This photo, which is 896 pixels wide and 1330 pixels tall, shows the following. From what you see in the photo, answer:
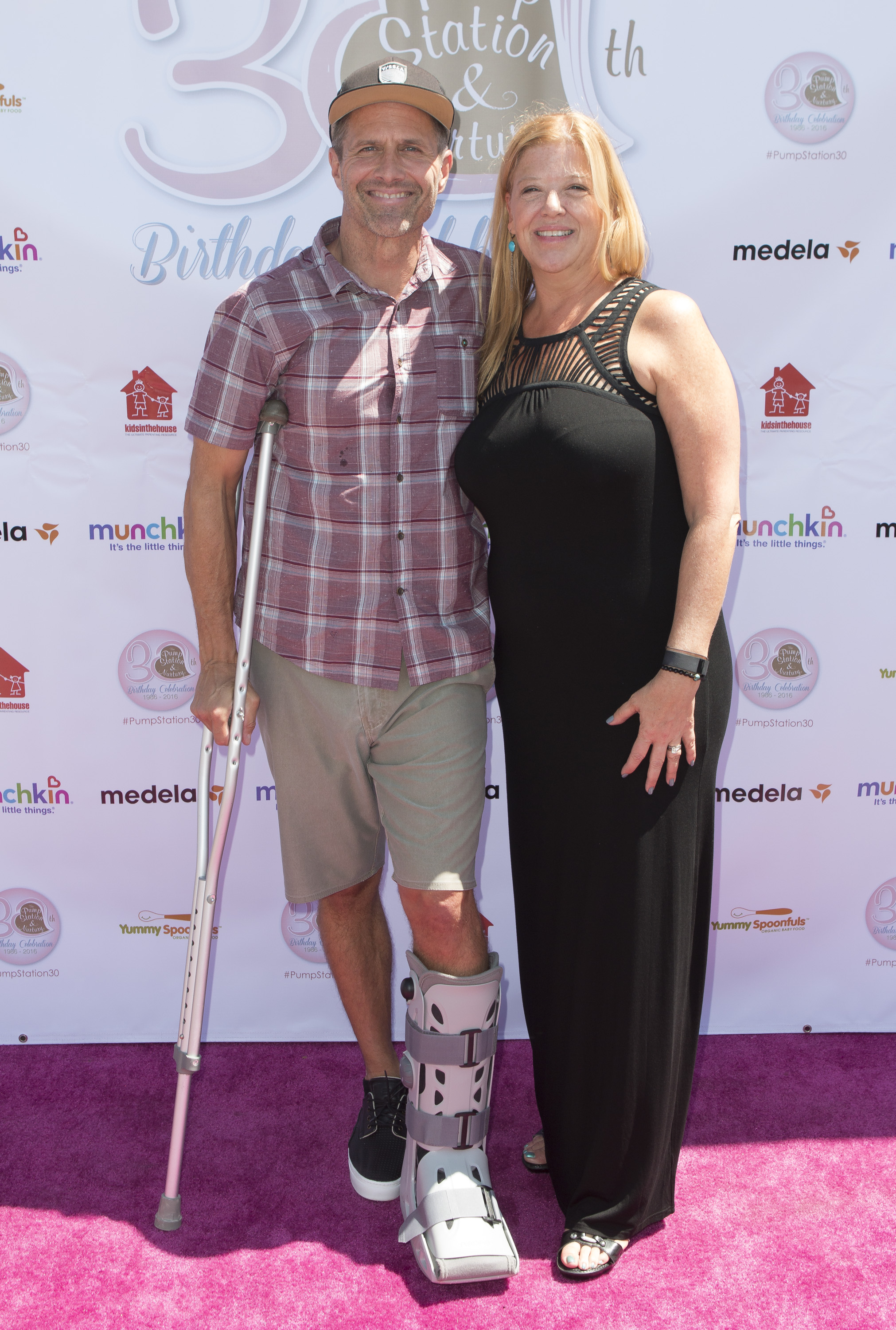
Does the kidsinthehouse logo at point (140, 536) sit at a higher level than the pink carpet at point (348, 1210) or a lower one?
higher

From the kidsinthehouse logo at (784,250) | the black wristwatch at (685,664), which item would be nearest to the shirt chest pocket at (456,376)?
the black wristwatch at (685,664)

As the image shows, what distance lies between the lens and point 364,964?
2.46 meters

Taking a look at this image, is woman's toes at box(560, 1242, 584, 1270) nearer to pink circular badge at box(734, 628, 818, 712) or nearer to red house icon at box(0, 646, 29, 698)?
pink circular badge at box(734, 628, 818, 712)

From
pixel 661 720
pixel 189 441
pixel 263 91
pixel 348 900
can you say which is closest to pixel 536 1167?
pixel 348 900

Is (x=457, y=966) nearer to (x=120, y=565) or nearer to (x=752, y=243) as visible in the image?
(x=120, y=565)

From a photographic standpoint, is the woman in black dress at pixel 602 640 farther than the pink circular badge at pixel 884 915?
No

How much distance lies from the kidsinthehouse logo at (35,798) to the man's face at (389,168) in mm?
1804

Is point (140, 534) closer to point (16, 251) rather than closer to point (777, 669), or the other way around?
point (16, 251)

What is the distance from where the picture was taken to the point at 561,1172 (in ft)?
7.02

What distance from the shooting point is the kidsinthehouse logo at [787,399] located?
2717 mm

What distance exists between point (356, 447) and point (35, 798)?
61.4 inches

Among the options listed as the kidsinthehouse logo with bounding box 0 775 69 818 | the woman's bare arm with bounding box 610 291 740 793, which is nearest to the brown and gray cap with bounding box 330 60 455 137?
the woman's bare arm with bounding box 610 291 740 793

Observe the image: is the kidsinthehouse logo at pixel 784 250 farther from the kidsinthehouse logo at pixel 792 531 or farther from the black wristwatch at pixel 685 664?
the black wristwatch at pixel 685 664

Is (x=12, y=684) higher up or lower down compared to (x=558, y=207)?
lower down
